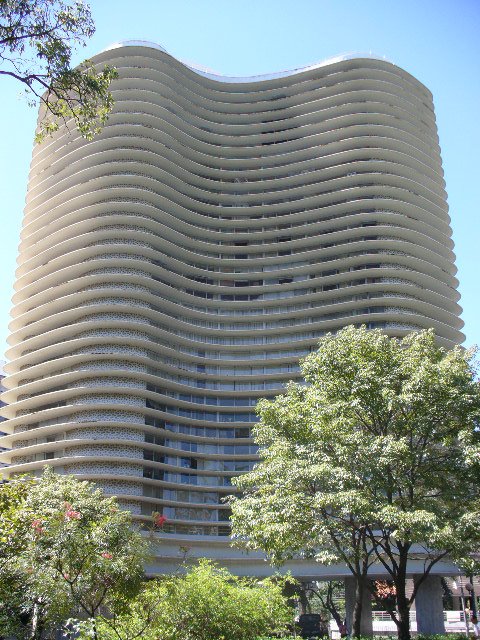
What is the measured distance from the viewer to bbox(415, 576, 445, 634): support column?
53688 mm

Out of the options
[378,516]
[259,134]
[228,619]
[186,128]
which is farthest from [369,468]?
[259,134]

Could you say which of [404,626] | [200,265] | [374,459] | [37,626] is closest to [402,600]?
[404,626]

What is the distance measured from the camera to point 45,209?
74.6m

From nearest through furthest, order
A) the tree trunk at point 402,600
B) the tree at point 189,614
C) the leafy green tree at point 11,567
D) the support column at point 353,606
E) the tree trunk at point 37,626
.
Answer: the leafy green tree at point 11,567 < the tree trunk at point 37,626 < the tree at point 189,614 < the tree trunk at point 402,600 < the support column at point 353,606

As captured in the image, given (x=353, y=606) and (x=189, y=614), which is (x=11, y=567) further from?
(x=353, y=606)

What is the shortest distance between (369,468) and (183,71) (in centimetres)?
7134

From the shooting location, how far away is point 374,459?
23.9 m

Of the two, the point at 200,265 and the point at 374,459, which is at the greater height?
the point at 200,265

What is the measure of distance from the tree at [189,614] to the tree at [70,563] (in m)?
0.72

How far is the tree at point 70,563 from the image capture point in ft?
51.7

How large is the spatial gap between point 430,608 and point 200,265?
45013mm

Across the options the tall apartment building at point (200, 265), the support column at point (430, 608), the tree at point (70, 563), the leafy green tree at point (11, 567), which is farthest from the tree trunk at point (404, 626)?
the tall apartment building at point (200, 265)

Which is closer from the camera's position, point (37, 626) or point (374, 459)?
point (37, 626)

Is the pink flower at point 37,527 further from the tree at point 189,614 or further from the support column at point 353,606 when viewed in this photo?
the support column at point 353,606
